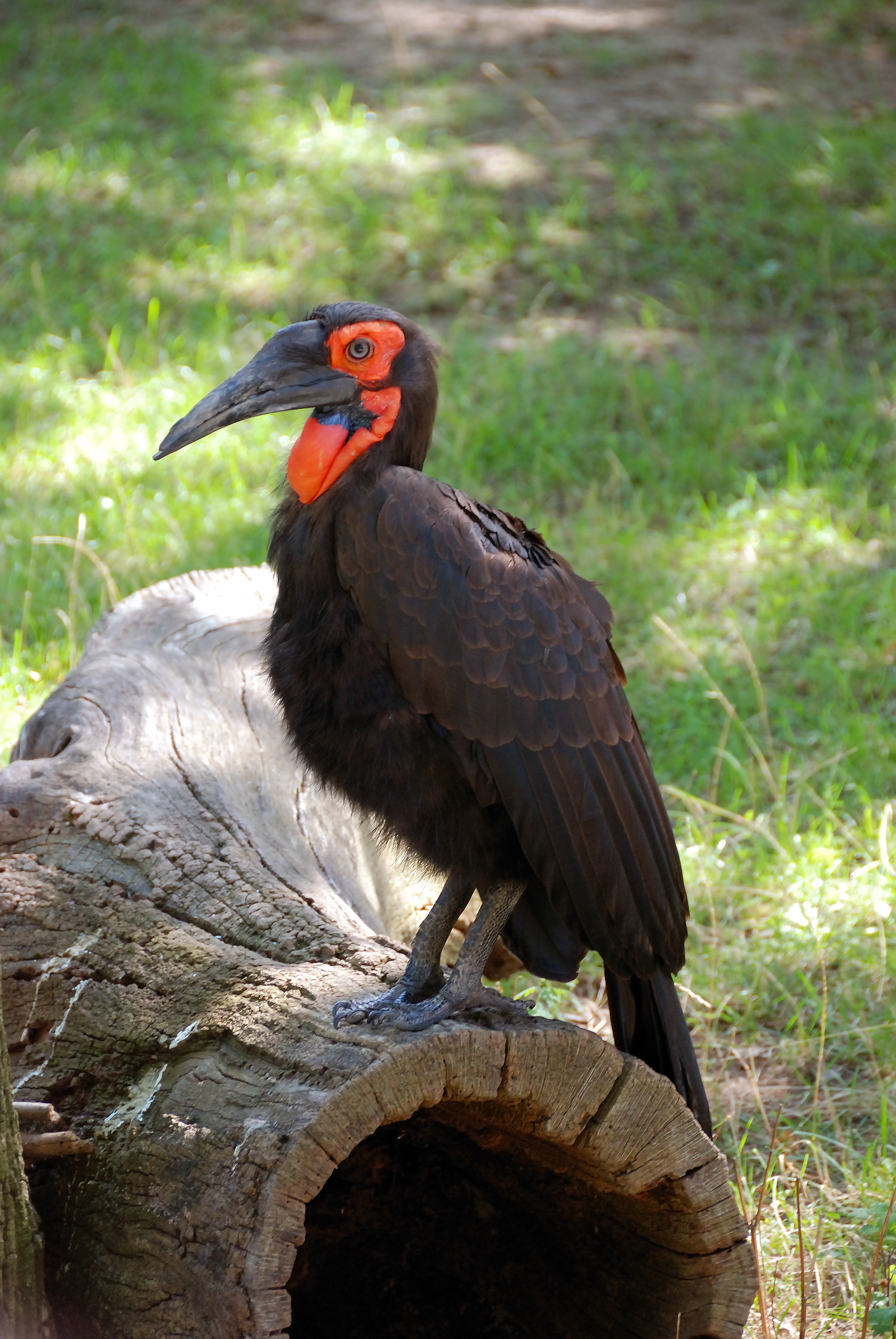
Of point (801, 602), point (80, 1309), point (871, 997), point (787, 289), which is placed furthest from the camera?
point (787, 289)

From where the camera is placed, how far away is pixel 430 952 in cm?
236

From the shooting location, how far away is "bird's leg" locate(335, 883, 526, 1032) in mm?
2154

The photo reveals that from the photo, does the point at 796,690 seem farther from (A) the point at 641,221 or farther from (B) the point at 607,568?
(A) the point at 641,221

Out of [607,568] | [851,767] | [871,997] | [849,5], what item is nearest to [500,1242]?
[871,997]

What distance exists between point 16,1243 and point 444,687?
1.04 m

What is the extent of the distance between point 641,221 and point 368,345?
5.03 metres

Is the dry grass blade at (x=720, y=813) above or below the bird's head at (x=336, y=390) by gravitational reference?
below

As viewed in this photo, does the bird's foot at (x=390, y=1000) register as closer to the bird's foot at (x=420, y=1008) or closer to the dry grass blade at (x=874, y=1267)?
the bird's foot at (x=420, y=1008)

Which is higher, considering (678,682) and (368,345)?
(368,345)

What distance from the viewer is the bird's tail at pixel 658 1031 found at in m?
2.41

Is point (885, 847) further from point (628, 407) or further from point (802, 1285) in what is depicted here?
point (628, 407)

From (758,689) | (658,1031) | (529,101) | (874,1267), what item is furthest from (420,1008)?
(529,101)

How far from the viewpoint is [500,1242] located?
243 centimetres

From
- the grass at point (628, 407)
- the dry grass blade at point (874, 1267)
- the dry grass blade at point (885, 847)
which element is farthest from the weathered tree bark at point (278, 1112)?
the dry grass blade at point (885, 847)
